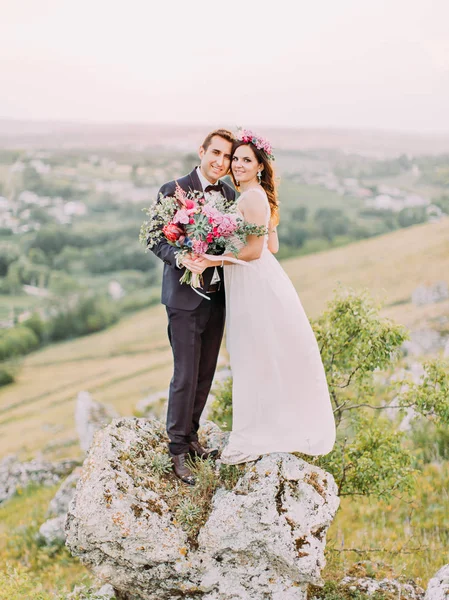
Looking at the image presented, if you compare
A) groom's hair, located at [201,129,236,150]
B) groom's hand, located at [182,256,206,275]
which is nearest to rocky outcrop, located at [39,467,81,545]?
groom's hand, located at [182,256,206,275]

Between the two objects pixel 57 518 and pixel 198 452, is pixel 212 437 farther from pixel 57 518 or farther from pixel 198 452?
pixel 57 518

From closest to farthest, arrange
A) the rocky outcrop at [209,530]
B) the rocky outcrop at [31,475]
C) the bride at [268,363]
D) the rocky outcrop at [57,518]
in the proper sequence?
the rocky outcrop at [209,530] → the bride at [268,363] → the rocky outcrop at [57,518] → the rocky outcrop at [31,475]

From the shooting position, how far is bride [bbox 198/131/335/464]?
511 centimetres

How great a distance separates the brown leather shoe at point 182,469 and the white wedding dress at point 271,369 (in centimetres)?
35

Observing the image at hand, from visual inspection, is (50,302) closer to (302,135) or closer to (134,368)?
(134,368)

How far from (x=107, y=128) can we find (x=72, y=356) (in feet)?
35.9

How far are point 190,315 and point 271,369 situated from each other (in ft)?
2.94

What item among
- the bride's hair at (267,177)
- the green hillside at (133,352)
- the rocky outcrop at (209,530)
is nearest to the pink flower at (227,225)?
the bride's hair at (267,177)

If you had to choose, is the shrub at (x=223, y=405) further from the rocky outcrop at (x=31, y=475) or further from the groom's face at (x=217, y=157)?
the rocky outcrop at (x=31, y=475)

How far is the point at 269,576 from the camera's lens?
488cm

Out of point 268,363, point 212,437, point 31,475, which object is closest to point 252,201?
point 268,363

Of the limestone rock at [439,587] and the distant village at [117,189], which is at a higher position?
the distant village at [117,189]

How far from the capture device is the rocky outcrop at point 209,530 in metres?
4.64

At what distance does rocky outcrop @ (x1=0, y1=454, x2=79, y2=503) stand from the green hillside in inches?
128
